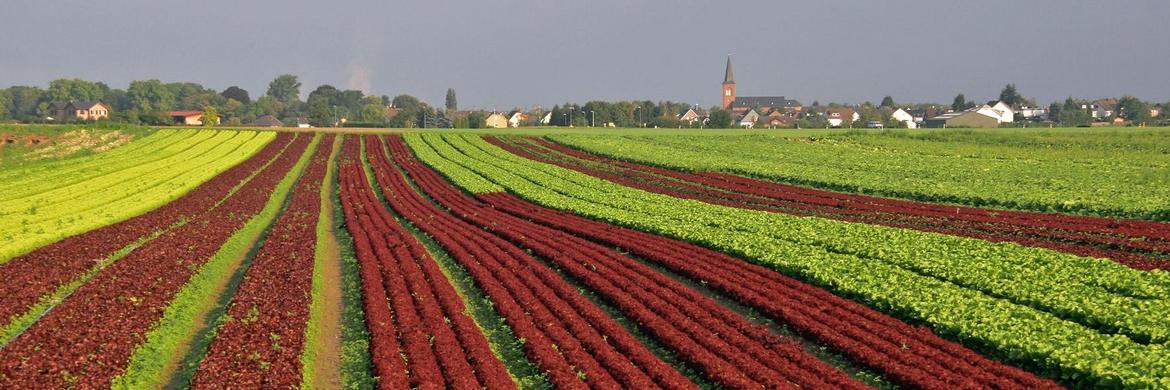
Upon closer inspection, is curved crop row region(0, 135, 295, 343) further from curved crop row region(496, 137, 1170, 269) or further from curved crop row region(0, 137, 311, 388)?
curved crop row region(496, 137, 1170, 269)

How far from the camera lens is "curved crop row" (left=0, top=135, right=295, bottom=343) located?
22.8m

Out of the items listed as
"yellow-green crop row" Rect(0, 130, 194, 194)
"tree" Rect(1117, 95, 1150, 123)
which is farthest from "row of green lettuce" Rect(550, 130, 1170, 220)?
"tree" Rect(1117, 95, 1150, 123)

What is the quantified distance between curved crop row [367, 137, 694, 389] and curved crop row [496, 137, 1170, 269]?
636 inches

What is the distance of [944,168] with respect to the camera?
57.5m

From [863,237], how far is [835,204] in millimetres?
12731

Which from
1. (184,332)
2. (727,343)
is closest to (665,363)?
(727,343)

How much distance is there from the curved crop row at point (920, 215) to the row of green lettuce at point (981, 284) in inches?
141

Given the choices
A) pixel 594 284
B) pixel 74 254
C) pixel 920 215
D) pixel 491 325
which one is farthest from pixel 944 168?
pixel 74 254

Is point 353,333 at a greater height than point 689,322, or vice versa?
point 689,322

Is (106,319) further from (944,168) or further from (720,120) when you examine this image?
(720,120)

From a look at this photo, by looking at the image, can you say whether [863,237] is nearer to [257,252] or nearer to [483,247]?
[483,247]

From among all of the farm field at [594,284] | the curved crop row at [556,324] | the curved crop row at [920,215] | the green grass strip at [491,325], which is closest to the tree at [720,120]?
the curved crop row at [920,215]

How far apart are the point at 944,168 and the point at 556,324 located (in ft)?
148

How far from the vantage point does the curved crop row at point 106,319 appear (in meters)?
Result: 16.3
